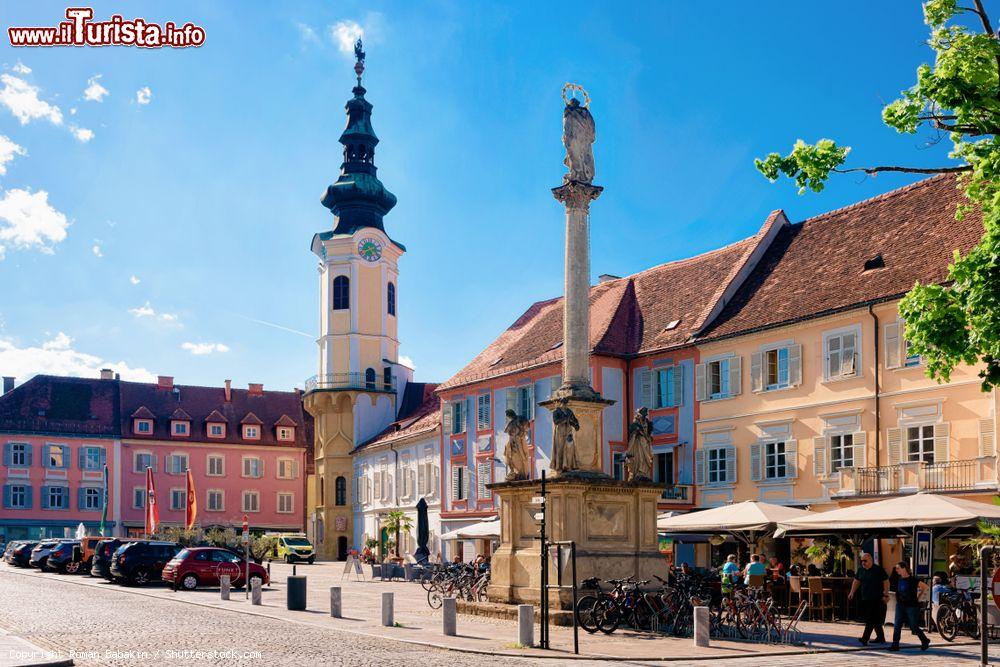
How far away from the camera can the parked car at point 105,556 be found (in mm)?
41688

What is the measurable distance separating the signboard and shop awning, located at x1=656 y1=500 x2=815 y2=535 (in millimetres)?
4362

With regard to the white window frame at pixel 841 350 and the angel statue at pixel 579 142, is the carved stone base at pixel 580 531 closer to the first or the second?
the angel statue at pixel 579 142

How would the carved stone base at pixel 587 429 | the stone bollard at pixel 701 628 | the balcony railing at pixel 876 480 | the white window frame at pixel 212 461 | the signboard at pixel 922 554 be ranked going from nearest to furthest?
Answer: 1. the stone bollard at pixel 701 628
2. the signboard at pixel 922 554
3. the carved stone base at pixel 587 429
4. the balcony railing at pixel 876 480
5. the white window frame at pixel 212 461

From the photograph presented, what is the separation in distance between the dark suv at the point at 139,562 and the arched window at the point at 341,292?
35644 mm

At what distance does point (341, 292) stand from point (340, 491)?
1213cm

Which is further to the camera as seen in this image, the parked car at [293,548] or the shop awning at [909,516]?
the parked car at [293,548]

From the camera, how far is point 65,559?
48.6 m

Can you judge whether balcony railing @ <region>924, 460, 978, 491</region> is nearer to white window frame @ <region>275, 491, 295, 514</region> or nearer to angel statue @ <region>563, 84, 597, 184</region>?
angel statue @ <region>563, 84, 597, 184</region>

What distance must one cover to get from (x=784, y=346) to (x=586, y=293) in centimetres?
1262

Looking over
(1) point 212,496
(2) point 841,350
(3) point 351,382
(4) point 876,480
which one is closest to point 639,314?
(2) point 841,350

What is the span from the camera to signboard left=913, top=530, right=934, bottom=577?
22375 millimetres

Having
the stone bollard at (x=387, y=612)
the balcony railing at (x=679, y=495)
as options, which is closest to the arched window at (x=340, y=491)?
the balcony railing at (x=679, y=495)

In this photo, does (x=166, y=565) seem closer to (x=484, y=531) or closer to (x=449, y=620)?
(x=484, y=531)

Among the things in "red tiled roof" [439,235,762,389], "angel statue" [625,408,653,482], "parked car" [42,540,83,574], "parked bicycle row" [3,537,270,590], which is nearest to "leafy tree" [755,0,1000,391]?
"angel statue" [625,408,653,482]
